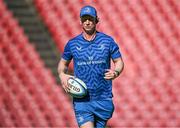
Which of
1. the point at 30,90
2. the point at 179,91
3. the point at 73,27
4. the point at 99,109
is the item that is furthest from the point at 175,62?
the point at 99,109

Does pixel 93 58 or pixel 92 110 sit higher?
pixel 93 58

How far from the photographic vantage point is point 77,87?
493 cm

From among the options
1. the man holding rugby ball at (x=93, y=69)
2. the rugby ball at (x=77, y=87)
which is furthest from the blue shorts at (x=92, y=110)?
the rugby ball at (x=77, y=87)

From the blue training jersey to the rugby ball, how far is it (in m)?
0.07

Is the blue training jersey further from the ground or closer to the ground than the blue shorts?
further from the ground

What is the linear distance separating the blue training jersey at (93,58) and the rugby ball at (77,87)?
68 millimetres

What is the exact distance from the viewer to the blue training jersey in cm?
498

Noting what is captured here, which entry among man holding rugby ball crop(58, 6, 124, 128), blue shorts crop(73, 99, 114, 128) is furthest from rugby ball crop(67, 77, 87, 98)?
blue shorts crop(73, 99, 114, 128)

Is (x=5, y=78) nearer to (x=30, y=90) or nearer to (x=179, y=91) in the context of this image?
(x=30, y=90)

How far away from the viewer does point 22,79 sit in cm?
944

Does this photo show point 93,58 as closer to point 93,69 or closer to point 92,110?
point 93,69

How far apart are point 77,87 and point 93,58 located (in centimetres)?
30

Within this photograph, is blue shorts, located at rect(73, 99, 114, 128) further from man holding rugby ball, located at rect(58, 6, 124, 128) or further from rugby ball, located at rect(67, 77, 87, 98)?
A: rugby ball, located at rect(67, 77, 87, 98)

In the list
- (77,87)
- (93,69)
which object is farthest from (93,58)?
(77,87)
